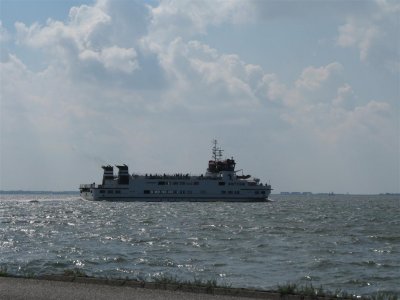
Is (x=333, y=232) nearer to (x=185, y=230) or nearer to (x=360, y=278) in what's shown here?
(x=185, y=230)

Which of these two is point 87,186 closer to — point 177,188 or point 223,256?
point 177,188

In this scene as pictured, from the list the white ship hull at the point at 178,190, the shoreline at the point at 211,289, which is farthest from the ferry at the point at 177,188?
the shoreline at the point at 211,289

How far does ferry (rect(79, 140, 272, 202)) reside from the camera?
114 m

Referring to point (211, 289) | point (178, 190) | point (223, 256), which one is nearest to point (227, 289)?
point (211, 289)

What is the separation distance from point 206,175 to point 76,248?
90.4 meters

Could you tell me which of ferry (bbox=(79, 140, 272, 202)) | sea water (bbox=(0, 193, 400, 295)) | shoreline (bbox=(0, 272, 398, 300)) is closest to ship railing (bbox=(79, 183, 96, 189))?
ferry (bbox=(79, 140, 272, 202))

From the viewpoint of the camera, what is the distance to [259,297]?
11.0 metres

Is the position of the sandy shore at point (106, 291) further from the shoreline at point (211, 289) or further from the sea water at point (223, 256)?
the sea water at point (223, 256)

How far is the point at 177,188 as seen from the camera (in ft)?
373

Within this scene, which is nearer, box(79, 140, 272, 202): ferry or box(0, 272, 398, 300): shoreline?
box(0, 272, 398, 300): shoreline

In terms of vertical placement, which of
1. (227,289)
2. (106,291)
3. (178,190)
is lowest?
(106,291)

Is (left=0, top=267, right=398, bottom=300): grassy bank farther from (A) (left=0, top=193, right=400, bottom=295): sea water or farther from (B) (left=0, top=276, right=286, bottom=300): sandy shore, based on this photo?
(A) (left=0, top=193, right=400, bottom=295): sea water

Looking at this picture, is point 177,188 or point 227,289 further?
point 177,188

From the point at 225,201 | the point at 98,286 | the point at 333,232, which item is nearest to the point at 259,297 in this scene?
the point at 98,286
